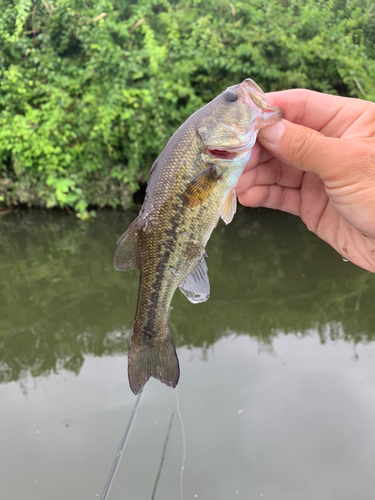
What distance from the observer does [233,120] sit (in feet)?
4.74

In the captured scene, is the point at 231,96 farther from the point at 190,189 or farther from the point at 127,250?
the point at 127,250

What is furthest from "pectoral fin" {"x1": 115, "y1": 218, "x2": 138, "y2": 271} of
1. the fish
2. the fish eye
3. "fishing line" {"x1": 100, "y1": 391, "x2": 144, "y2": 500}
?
"fishing line" {"x1": 100, "y1": 391, "x2": 144, "y2": 500}

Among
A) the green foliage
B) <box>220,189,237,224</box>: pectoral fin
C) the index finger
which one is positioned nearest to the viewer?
<box>220,189,237,224</box>: pectoral fin

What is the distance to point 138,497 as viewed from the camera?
239 cm

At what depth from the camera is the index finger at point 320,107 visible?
1.85 metres

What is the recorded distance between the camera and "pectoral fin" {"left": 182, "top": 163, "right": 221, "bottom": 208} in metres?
1.41

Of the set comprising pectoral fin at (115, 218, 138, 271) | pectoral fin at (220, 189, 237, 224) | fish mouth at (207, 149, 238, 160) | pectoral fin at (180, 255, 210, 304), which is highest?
fish mouth at (207, 149, 238, 160)

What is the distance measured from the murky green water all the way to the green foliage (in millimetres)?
1859

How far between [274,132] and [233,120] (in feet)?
0.72

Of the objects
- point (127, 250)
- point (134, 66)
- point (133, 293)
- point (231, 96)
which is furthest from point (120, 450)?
point (134, 66)

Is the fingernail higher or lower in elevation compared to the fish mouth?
higher

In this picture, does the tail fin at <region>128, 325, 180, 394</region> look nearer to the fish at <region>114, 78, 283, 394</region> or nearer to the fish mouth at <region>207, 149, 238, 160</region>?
the fish at <region>114, 78, 283, 394</region>

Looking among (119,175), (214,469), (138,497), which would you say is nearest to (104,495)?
(138,497)

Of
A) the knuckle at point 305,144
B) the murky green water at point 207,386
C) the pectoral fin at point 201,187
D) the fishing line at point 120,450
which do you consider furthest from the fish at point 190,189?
the murky green water at point 207,386
